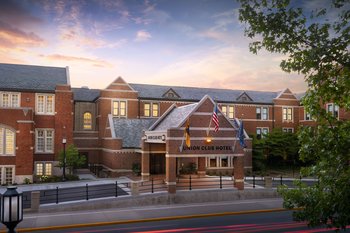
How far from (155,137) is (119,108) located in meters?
19.0

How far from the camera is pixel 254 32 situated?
908 centimetres

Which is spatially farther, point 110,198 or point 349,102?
point 110,198

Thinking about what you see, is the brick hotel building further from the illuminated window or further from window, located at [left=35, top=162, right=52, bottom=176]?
the illuminated window

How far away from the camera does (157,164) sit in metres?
37.3

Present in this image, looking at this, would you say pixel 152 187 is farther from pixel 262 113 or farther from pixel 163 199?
pixel 262 113

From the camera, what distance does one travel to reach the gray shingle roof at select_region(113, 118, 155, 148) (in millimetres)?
37781

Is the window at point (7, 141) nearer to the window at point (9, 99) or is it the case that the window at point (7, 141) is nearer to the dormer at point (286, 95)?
the window at point (9, 99)

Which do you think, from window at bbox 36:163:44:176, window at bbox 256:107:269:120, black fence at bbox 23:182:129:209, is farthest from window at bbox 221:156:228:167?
window at bbox 36:163:44:176

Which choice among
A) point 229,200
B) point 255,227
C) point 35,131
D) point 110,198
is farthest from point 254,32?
point 35,131

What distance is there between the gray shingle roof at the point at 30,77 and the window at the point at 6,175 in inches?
360

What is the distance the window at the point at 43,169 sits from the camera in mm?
38656

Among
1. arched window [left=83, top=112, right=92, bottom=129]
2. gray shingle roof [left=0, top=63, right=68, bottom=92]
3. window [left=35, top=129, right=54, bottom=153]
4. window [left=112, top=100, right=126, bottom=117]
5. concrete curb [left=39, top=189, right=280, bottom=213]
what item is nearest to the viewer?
concrete curb [left=39, top=189, right=280, bottom=213]

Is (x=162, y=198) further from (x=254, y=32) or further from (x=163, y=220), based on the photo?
(x=254, y=32)

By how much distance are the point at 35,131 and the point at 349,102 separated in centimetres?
3642
